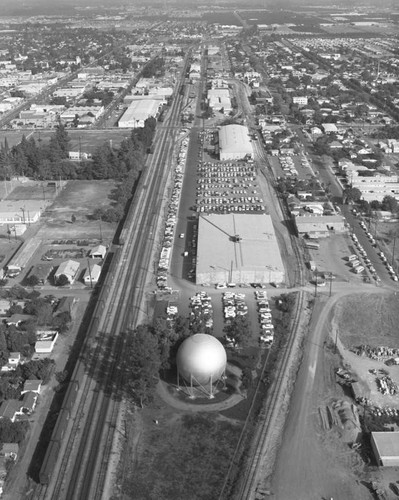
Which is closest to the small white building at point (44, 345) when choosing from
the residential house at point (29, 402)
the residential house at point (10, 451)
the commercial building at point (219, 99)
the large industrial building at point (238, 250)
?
the residential house at point (29, 402)

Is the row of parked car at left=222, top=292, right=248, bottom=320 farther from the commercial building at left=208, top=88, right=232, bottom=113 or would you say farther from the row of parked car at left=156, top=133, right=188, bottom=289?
the commercial building at left=208, top=88, right=232, bottom=113

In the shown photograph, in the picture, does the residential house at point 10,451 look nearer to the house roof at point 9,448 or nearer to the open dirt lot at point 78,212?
the house roof at point 9,448

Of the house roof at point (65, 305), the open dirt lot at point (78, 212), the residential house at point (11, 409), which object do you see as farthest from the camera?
the open dirt lot at point (78, 212)

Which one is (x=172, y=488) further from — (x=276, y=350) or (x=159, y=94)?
(x=159, y=94)

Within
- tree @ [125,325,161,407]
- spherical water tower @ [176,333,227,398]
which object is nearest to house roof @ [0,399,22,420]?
tree @ [125,325,161,407]

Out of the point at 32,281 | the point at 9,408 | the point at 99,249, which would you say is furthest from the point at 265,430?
the point at 99,249

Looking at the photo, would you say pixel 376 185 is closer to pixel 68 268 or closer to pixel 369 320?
pixel 369 320
